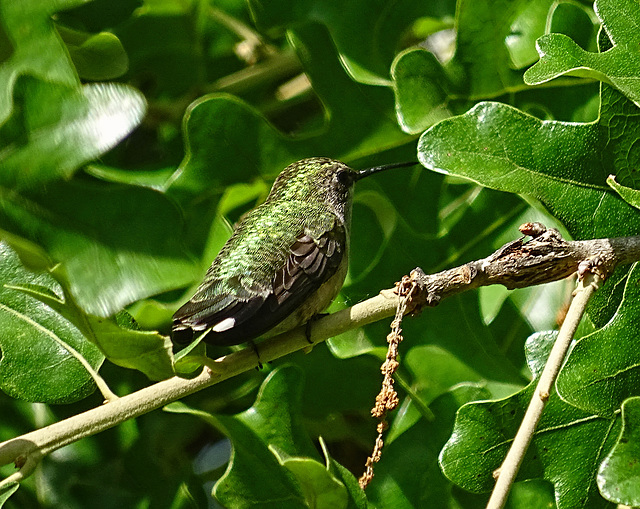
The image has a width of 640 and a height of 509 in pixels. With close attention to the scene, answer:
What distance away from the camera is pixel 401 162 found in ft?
9.71

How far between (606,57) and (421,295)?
75cm

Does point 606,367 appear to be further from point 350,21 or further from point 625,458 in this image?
point 350,21

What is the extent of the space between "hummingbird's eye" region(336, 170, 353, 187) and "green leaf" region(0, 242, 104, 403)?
1054 millimetres

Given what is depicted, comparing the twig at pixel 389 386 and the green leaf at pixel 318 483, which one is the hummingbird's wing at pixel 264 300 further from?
the twig at pixel 389 386

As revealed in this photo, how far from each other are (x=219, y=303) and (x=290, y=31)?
3.08ft

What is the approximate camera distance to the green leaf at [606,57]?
2.13 m

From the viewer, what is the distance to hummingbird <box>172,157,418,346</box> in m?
2.47

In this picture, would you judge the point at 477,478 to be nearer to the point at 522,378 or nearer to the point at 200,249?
the point at 522,378

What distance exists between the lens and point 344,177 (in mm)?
3137

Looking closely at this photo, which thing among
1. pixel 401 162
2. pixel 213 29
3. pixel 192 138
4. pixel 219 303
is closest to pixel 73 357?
pixel 219 303

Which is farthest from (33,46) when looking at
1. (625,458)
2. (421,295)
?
(625,458)

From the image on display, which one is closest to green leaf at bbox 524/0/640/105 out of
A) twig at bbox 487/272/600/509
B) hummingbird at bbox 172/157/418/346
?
twig at bbox 487/272/600/509

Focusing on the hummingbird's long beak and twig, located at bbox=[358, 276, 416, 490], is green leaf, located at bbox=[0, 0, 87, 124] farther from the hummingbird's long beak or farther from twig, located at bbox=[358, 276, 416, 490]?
twig, located at bbox=[358, 276, 416, 490]

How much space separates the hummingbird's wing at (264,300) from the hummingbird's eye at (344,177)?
0.82ft
